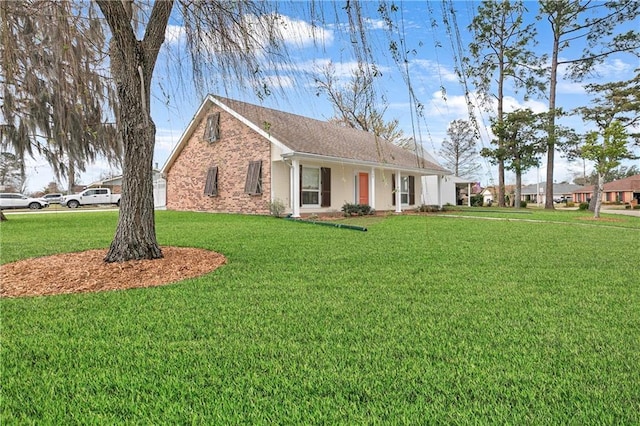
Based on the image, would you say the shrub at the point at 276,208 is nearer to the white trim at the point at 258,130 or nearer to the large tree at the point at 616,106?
the white trim at the point at 258,130

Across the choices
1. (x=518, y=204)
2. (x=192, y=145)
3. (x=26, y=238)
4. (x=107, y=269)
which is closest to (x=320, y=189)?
(x=192, y=145)

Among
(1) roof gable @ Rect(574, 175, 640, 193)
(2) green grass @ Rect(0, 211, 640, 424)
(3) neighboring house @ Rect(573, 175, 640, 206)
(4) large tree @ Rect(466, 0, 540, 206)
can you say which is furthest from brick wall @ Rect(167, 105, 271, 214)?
(1) roof gable @ Rect(574, 175, 640, 193)

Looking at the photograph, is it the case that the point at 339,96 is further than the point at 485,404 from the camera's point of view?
Yes

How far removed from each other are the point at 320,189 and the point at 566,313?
12.1 metres

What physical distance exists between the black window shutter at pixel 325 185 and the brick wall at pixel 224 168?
7.53ft

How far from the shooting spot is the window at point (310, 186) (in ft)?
46.6

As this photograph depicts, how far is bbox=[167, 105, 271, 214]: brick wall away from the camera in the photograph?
14.1 meters

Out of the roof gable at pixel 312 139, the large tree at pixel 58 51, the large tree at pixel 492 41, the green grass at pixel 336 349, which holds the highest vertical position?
the roof gable at pixel 312 139

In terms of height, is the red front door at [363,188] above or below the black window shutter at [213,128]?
below

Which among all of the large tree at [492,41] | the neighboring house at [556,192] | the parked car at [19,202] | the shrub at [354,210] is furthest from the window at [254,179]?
the neighboring house at [556,192]

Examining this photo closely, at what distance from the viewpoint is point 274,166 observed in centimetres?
1377

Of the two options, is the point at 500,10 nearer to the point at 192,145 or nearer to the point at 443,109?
the point at 443,109

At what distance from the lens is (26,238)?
8031 millimetres

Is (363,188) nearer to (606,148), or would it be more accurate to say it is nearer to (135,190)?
(606,148)
